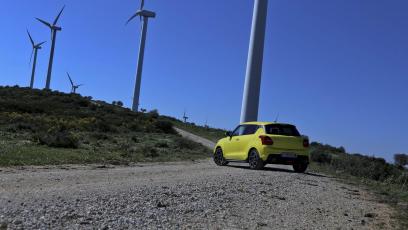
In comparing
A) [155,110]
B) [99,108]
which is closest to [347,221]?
[99,108]

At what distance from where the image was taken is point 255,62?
3497 centimetres

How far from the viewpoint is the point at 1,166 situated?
15586 millimetres

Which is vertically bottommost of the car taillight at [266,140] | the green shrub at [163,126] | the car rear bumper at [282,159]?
the car rear bumper at [282,159]

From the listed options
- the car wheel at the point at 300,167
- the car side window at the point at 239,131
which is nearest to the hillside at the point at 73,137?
the car side window at the point at 239,131

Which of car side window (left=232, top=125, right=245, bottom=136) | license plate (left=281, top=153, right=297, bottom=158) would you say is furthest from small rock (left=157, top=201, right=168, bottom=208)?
car side window (left=232, top=125, right=245, bottom=136)

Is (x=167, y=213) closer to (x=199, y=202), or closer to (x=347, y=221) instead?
(x=199, y=202)

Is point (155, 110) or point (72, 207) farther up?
point (155, 110)

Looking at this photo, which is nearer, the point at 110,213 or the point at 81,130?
the point at 110,213

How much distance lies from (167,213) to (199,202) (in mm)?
1376

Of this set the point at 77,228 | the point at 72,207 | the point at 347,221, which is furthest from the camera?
the point at 347,221

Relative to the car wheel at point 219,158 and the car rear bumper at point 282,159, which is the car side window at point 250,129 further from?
the car wheel at point 219,158

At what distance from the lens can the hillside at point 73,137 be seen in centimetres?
2105

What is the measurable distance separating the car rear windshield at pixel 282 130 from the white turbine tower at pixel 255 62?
15.2 meters

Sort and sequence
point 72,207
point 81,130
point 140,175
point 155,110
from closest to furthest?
point 72,207 → point 140,175 → point 81,130 → point 155,110
